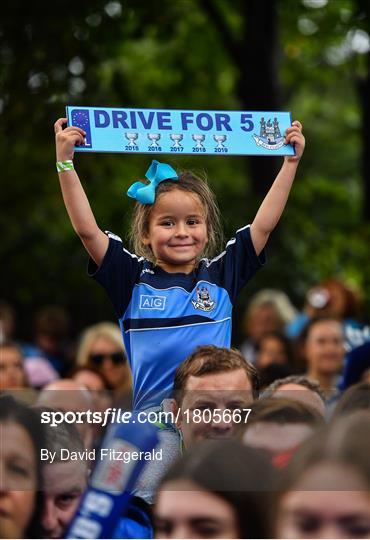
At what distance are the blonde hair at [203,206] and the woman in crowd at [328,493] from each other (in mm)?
2404

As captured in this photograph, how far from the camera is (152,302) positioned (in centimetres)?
416

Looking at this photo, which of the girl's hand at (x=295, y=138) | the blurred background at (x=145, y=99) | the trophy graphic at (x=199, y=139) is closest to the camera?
the trophy graphic at (x=199, y=139)

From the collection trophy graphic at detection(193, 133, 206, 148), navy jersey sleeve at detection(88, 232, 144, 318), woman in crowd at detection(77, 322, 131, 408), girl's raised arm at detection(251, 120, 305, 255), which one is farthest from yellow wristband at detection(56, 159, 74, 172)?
woman in crowd at detection(77, 322, 131, 408)

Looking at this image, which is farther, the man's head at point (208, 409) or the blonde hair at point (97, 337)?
the blonde hair at point (97, 337)

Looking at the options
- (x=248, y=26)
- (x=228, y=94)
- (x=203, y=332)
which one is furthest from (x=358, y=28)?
(x=228, y=94)

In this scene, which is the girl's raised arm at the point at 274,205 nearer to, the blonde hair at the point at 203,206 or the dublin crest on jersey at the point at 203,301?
the blonde hair at the point at 203,206

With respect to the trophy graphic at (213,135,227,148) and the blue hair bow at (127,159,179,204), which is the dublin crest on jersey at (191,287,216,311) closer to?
the blue hair bow at (127,159,179,204)

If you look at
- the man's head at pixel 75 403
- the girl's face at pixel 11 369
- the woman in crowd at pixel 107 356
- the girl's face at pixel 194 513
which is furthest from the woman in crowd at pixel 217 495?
the girl's face at pixel 11 369

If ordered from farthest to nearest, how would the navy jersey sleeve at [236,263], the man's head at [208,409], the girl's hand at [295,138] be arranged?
the navy jersey sleeve at [236,263], the girl's hand at [295,138], the man's head at [208,409]

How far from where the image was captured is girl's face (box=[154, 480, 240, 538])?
6.72 feet

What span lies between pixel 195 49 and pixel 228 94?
2066mm

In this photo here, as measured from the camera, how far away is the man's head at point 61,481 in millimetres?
2252

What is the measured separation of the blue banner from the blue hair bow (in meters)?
0.20

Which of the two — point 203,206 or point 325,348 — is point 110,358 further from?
point 203,206
